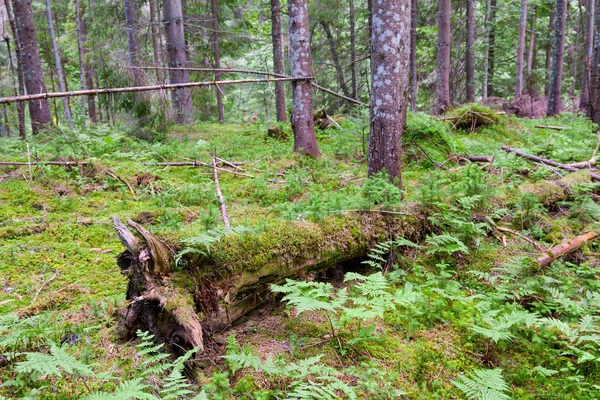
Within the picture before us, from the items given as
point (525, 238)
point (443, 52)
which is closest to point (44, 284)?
point (525, 238)

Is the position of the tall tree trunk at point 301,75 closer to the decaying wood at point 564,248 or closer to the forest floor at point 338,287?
the forest floor at point 338,287

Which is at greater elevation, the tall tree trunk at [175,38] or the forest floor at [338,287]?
the tall tree trunk at [175,38]

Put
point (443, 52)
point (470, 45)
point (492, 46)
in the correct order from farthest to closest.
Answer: point (492, 46) < point (470, 45) < point (443, 52)

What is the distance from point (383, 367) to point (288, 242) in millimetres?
1442

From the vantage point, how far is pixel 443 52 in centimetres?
1366

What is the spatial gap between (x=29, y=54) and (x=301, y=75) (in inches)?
311

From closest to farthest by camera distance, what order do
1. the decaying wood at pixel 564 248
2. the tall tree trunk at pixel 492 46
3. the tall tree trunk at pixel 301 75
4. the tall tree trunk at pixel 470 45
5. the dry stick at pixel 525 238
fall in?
the decaying wood at pixel 564 248 < the dry stick at pixel 525 238 < the tall tree trunk at pixel 301 75 < the tall tree trunk at pixel 470 45 < the tall tree trunk at pixel 492 46

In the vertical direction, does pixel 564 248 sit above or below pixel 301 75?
below

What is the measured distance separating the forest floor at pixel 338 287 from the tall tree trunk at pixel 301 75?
1.63ft

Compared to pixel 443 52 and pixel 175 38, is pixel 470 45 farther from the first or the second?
pixel 175 38

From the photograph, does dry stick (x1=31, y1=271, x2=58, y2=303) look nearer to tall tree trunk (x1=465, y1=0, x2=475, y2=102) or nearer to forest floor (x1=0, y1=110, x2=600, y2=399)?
forest floor (x1=0, y1=110, x2=600, y2=399)

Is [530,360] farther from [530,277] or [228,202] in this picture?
[228,202]

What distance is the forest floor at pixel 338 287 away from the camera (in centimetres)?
269

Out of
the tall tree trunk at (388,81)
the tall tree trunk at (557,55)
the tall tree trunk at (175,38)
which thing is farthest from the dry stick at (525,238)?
the tall tree trunk at (557,55)
